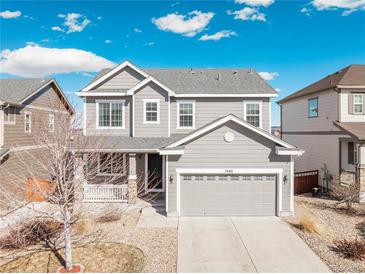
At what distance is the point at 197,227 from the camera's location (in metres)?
10.4

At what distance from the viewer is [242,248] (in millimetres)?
8531

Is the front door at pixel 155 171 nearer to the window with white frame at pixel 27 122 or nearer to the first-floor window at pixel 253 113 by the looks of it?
the first-floor window at pixel 253 113

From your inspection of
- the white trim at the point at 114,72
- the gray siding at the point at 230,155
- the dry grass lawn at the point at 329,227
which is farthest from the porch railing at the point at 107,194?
the dry grass lawn at the point at 329,227

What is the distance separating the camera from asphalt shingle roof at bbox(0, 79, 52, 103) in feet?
49.9

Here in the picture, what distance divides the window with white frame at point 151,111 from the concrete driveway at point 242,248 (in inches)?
271

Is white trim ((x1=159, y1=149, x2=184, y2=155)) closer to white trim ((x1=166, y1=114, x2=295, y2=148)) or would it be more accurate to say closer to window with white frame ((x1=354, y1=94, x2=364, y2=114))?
white trim ((x1=166, y1=114, x2=295, y2=148))

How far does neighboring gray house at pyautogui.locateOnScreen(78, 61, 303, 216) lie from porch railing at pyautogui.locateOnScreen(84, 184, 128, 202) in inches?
3.1

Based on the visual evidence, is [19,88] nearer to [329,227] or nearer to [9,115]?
[9,115]

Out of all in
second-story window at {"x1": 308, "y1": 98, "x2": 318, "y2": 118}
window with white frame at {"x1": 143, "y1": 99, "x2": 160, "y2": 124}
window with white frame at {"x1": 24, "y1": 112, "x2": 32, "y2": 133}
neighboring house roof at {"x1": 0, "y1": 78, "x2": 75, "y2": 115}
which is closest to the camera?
neighboring house roof at {"x1": 0, "y1": 78, "x2": 75, "y2": 115}

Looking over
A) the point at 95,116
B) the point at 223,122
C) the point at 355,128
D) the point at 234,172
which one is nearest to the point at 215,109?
the point at 223,122

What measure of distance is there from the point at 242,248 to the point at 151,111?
982 centimetres

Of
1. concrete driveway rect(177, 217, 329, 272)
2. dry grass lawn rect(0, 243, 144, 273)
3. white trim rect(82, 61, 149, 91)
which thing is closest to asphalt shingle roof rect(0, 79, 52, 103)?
white trim rect(82, 61, 149, 91)

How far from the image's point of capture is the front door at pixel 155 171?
1556 cm

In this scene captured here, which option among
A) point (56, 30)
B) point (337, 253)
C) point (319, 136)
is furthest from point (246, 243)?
point (56, 30)
